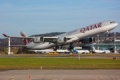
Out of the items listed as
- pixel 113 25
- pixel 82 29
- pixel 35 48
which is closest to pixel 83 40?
pixel 82 29

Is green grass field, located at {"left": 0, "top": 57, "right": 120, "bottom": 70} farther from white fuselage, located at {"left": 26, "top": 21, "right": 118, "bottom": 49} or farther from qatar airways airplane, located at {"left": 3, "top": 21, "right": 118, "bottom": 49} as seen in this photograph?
qatar airways airplane, located at {"left": 3, "top": 21, "right": 118, "bottom": 49}

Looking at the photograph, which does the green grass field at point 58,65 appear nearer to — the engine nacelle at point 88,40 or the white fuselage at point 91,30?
the white fuselage at point 91,30

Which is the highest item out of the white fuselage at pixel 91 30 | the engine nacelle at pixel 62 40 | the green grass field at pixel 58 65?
the white fuselage at pixel 91 30

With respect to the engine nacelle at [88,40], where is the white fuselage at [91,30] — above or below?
above

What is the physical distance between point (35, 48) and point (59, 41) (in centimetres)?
1758

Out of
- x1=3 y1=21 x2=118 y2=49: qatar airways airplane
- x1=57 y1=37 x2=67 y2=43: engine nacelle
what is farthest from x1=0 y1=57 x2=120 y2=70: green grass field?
x1=57 y1=37 x2=67 y2=43: engine nacelle

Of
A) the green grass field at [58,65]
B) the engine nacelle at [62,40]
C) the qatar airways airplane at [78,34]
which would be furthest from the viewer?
the engine nacelle at [62,40]

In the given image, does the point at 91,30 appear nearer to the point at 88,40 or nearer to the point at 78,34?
the point at 78,34

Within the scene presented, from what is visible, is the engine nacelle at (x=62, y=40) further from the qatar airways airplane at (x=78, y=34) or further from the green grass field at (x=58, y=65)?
the green grass field at (x=58, y=65)

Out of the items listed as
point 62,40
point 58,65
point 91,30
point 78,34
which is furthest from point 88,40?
point 58,65

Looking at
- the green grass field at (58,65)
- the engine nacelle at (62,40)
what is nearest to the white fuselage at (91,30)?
the engine nacelle at (62,40)

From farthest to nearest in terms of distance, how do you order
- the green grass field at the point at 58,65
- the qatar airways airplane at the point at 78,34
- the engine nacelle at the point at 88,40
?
the engine nacelle at the point at 88,40
the qatar airways airplane at the point at 78,34
the green grass field at the point at 58,65

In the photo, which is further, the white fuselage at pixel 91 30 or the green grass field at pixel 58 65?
the white fuselage at pixel 91 30

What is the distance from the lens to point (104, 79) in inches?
830
